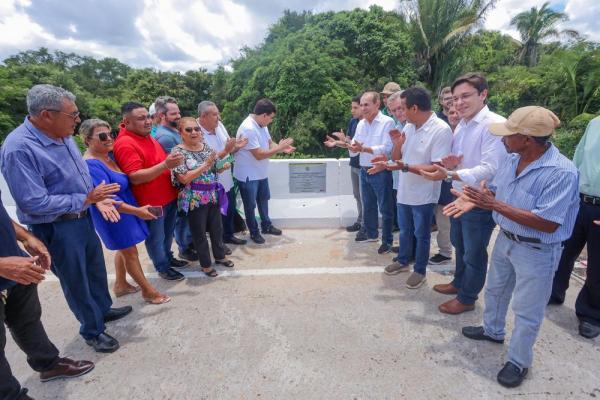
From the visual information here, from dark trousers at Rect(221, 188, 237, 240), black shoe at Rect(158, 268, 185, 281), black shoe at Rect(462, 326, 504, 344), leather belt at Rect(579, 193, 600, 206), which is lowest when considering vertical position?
black shoe at Rect(462, 326, 504, 344)

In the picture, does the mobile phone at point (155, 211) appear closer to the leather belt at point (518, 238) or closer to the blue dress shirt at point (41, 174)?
the blue dress shirt at point (41, 174)

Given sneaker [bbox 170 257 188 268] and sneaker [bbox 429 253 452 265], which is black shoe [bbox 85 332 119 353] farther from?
sneaker [bbox 429 253 452 265]

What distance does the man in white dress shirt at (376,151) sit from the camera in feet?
14.6

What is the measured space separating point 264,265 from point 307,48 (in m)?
13.6

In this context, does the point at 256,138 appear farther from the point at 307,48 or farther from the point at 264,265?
the point at 307,48

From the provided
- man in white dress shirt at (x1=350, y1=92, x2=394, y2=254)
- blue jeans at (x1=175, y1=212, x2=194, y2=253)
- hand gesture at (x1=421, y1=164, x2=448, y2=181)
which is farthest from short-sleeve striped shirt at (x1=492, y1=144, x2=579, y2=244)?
blue jeans at (x1=175, y1=212, x2=194, y2=253)

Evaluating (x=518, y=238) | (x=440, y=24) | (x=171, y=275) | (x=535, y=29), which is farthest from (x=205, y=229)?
(x=535, y=29)

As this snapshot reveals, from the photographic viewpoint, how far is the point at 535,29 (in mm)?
25594

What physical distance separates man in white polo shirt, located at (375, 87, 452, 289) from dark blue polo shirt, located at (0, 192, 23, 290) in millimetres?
3096

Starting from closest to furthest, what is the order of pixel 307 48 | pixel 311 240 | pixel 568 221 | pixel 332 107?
pixel 568 221, pixel 311 240, pixel 332 107, pixel 307 48

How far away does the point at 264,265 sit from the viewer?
4312 mm

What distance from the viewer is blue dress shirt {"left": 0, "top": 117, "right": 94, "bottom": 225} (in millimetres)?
2252

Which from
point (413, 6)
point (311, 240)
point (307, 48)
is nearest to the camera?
point (311, 240)

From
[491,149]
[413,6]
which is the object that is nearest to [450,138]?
[491,149]
